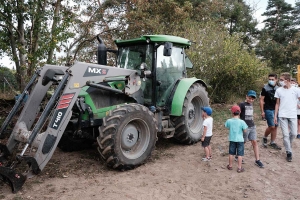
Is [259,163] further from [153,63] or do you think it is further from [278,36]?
[278,36]

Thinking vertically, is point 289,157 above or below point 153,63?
below

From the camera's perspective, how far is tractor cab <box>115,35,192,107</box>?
18.0 feet

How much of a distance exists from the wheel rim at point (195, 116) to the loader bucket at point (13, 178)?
373 cm

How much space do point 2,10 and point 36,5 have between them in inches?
30.7

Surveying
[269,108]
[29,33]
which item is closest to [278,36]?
[269,108]

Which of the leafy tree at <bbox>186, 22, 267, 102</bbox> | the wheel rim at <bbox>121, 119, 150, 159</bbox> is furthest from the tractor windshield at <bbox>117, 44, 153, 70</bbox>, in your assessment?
the leafy tree at <bbox>186, 22, 267, 102</bbox>

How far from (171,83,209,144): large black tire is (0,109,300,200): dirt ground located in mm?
484

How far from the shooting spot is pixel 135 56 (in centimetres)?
576

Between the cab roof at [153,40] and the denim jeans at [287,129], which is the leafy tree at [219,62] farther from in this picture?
the denim jeans at [287,129]

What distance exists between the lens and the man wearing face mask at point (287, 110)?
5215 millimetres

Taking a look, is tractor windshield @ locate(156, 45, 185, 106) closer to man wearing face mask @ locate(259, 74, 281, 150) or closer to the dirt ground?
the dirt ground

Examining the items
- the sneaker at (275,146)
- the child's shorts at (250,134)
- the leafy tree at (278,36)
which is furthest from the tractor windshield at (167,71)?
the leafy tree at (278,36)

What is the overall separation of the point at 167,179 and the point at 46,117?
79.7 inches

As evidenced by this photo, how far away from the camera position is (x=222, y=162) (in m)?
5.03
